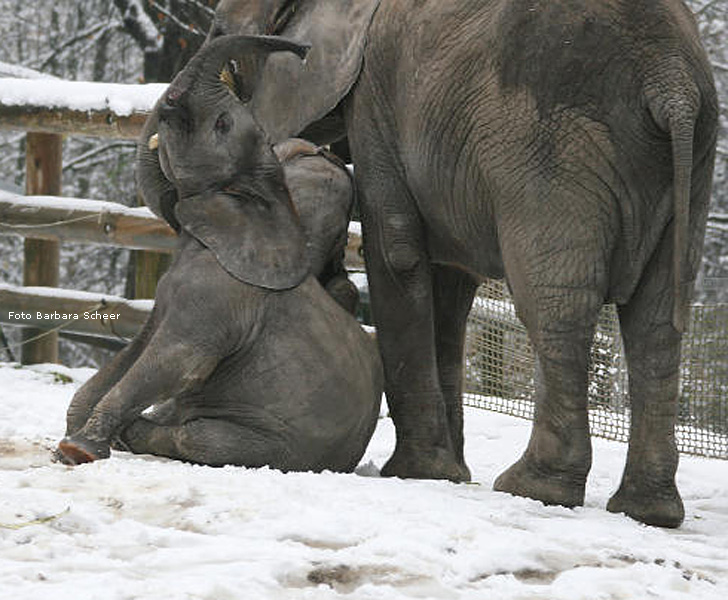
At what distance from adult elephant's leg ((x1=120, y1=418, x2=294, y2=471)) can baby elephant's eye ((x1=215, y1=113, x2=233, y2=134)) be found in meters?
1.01

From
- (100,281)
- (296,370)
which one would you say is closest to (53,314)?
(296,370)

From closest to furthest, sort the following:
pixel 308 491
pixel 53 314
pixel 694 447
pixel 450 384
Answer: pixel 308 491 < pixel 450 384 < pixel 694 447 < pixel 53 314

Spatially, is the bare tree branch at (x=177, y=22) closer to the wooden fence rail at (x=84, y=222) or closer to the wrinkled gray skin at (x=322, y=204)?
the wooden fence rail at (x=84, y=222)

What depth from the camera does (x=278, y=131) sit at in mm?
5199

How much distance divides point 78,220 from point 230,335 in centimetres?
414

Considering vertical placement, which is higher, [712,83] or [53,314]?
[712,83]

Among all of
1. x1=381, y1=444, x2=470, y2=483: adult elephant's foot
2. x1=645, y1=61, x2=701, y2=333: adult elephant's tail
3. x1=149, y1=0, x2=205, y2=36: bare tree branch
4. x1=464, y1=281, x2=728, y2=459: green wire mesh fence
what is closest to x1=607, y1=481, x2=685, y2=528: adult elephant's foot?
x1=645, y1=61, x2=701, y2=333: adult elephant's tail

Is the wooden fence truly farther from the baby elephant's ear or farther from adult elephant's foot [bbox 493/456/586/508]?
adult elephant's foot [bbox 493/456/586/508]

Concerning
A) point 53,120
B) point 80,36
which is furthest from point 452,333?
point 80,36

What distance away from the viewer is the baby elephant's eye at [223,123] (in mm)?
4529

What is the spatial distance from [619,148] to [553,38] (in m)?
0.40

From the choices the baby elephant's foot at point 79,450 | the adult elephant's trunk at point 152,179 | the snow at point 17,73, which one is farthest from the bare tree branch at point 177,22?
the baby elephant's foot at point 79,450

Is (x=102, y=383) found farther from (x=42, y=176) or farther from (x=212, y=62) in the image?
(x=42, y=176)

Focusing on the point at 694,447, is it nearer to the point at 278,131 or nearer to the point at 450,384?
the point at 450,384
